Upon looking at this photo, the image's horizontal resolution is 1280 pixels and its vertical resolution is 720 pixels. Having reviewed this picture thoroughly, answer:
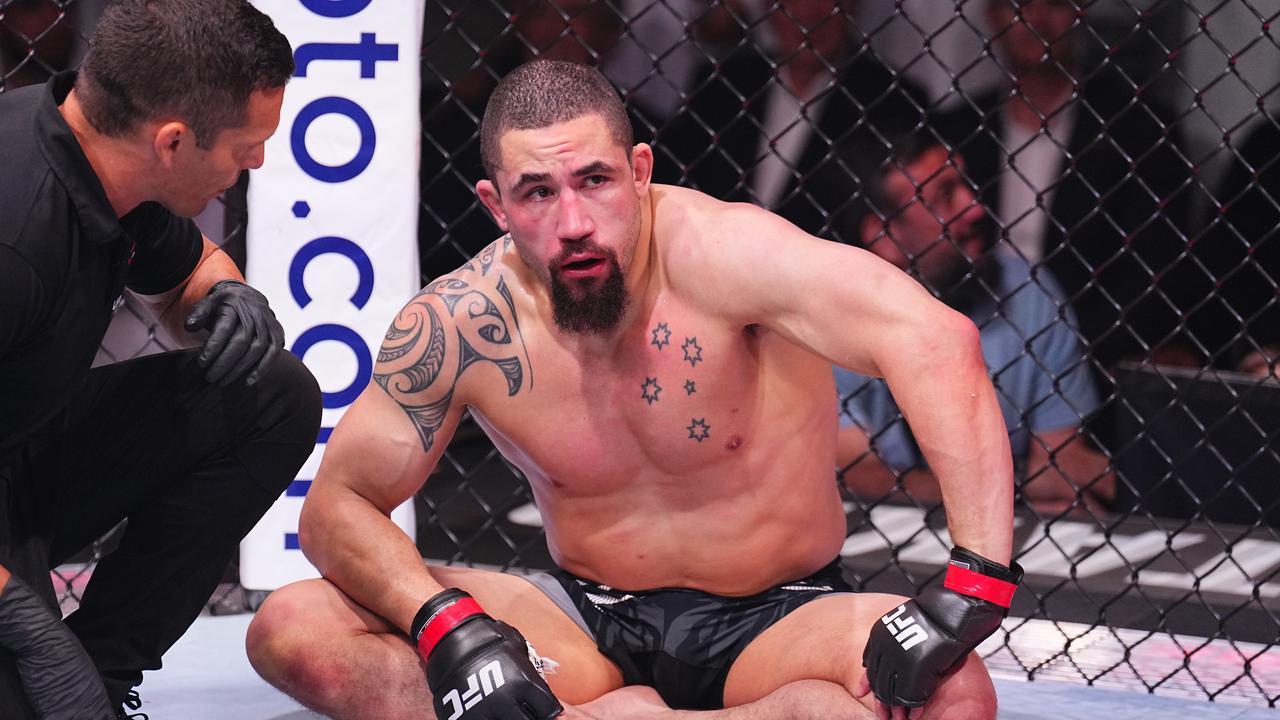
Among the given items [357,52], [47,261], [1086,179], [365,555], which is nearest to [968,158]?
[1086,179]

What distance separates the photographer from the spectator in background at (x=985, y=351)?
3.25m

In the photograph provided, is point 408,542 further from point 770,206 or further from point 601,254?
point 770,206

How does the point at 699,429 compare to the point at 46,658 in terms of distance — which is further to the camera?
the point at 699,429

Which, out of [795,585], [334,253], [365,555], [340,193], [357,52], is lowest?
[795,585]

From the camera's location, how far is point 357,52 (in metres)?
2.36

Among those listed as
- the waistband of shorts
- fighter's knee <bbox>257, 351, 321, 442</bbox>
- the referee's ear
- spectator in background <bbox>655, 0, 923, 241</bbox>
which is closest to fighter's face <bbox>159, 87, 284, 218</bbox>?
the referee's ear

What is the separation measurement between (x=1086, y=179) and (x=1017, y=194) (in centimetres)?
16

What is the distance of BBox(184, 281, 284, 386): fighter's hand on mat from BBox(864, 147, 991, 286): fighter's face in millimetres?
1772

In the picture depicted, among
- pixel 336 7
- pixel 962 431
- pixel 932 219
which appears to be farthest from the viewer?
pixel 932 219

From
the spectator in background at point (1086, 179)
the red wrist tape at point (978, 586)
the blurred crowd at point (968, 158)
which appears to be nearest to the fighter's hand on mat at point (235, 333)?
the red wrist tape at point (978, 586)

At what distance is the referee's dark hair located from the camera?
145cm

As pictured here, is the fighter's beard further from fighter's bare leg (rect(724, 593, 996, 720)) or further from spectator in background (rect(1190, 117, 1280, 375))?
spectator in background (rect(1190, 117, 1280, 375))

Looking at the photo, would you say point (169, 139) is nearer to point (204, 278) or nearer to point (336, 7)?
point (204, 278)

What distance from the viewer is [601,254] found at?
1.70 meters
